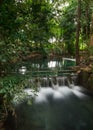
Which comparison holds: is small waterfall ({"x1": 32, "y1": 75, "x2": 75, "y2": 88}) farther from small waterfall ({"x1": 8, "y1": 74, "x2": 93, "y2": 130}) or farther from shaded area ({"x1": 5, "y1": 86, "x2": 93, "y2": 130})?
shaded area ({"x1": 5, "y1": 86, "x2": 93, "y2": 130})

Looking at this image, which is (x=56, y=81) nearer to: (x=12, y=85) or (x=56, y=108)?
(x=56, y=108)

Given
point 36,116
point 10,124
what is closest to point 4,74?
point 10,124

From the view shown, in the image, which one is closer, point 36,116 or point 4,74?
point 4,74

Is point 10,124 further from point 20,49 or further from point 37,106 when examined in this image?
point 20,49

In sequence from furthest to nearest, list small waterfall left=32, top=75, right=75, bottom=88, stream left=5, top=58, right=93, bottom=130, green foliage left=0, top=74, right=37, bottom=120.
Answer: small waterfall left=32, top=75, right=75, bottom=88, stream left=5, top=58, right=93, bottom=130, green foliage left=0, top=74, right=37, bottom=120

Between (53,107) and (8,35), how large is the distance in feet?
16.7

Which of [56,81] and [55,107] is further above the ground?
[56,81]

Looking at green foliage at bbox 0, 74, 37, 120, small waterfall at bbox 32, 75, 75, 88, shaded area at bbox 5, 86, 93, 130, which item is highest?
green foliage at bbox 0, 74, 37, 120

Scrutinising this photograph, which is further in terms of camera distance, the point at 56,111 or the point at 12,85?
the point at 56,111

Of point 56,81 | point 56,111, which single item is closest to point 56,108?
point 56,111

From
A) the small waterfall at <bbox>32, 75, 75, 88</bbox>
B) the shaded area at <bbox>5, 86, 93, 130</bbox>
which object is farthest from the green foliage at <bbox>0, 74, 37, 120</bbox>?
the small waterfall at <bbox>32, 75, 75, 88</bbox>

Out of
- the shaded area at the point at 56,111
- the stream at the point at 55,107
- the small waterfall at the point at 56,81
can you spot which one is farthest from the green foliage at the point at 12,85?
the small waterfall at the point at 56,81

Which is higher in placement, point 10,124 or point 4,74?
point 4,74

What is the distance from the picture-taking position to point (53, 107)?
7.97 meters
